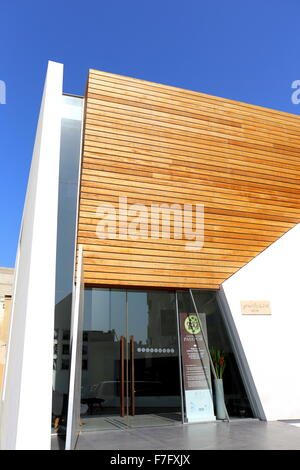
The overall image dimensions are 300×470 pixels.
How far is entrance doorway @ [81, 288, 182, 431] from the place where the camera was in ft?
21.6

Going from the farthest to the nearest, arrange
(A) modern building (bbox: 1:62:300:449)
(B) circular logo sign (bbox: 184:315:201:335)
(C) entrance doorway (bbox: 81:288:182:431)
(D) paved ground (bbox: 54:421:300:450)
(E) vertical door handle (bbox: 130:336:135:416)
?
(B) circular logo sign (bbox: 184:315:201:335)
(A) modern building (bbox: 1:62:300:449)
(E) vertical door handle (bbox: 130:336:135:416)
(C) entrance doorway (bbox: 81:288:182:431)
(D) paved ground (bbox: 54:421:300:450)

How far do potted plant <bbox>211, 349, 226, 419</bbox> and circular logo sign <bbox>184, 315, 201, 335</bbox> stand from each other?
54 cm

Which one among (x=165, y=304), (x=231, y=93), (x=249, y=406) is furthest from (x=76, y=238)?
(x=231, y=93)

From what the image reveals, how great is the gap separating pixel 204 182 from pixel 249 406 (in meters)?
5.03

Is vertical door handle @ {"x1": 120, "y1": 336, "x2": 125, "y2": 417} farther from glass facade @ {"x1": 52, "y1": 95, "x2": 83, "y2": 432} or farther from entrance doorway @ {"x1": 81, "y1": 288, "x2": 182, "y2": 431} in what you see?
glass facade @ {"x1": 52, "y1": 95, "x2": 83, "y2": 432}

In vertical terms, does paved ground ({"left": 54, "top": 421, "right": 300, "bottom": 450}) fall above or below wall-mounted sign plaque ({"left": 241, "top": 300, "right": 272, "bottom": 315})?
below

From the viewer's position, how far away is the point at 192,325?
7.66m

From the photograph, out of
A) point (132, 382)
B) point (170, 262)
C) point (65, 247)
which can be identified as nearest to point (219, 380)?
point (132, 382)

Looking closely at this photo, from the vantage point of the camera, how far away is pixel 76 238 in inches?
280

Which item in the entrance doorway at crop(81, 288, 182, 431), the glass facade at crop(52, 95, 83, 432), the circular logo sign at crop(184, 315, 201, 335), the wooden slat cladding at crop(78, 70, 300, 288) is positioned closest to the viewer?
the glass facade at crop(52, 95, 83, 432)

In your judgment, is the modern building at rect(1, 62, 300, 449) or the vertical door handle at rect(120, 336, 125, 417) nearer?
the vertical door handle at rect(120, 336, 125, 417)

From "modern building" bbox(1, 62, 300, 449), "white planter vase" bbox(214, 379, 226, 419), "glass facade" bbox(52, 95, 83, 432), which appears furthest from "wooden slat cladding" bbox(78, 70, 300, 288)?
"white planter vase" bbox(214, 379, 226, 419)

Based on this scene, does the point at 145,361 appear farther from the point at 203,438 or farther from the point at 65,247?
the point at 65,247

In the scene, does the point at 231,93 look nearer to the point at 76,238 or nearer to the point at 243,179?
the point at 243,179
